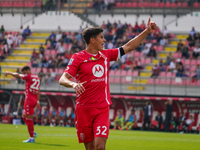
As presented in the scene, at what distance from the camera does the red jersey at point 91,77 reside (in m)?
8.24

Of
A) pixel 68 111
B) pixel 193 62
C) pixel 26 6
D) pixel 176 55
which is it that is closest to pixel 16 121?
pixel 68 111

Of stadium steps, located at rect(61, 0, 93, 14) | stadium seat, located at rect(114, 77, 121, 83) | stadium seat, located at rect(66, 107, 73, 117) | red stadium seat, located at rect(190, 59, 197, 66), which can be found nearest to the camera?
red stadium seat, located at rect(190, 59, 197, 66)

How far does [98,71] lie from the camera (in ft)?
27.2

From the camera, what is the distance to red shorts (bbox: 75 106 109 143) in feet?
26.9

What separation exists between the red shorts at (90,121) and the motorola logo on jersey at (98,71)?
0.59m

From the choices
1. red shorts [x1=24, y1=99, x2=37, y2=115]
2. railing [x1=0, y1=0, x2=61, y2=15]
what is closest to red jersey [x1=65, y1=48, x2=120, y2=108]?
red shorts [x1=24, y1=99, x2=37, y2=115]

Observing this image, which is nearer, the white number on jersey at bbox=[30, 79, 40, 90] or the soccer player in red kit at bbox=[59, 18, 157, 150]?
the soccer player in red kit at bbox=[59, 18, 157, 150]

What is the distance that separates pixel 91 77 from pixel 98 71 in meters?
0.16

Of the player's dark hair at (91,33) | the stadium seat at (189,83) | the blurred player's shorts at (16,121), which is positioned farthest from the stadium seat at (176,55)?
the player's dark hair at (91,33)

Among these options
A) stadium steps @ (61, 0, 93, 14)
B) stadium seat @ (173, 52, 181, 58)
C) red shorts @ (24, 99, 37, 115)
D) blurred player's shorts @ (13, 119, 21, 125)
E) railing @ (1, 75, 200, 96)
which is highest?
stadium steps @ (61, 0, 93, 14)

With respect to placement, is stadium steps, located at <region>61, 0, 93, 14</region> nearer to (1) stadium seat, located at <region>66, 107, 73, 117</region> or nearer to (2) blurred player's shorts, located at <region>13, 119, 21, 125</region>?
(1) stadium seat, located at <region>66, 107, 73, 117</region>

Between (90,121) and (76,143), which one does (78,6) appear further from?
(90,121)

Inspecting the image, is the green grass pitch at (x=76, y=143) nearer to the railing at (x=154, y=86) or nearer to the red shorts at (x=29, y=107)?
the red shorts at (x=29, y=107)

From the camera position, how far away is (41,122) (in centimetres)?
3347
